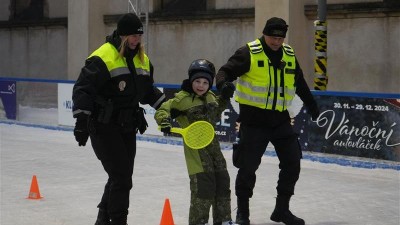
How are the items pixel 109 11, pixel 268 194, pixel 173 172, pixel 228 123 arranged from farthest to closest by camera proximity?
1. pixel 109 11
2. pixel 228 123
3. pixel 173 172
4. pixel 268 194

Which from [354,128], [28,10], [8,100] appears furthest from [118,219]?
[28,10]

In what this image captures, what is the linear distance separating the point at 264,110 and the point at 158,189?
9.90ft

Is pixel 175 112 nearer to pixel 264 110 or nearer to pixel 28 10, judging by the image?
pixel 264 110

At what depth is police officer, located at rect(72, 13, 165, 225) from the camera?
20.8 ft

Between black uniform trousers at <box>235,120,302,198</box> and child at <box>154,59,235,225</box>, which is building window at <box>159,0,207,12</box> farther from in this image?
child at <box>154,59,235,225</box>

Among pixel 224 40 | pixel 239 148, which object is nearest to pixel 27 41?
pixel 224 40

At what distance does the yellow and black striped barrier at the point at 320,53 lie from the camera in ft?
54.1

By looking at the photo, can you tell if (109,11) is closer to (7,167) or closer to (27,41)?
(27,41)

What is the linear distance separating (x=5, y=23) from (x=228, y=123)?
61.8 feet

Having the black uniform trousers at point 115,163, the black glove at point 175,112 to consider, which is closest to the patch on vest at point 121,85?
the black uniform trousers at point 115,163

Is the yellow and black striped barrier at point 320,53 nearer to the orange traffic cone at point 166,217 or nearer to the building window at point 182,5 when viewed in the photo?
the building window at point 182,5

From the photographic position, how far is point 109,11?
27.2m

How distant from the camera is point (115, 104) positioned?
643 centimetres

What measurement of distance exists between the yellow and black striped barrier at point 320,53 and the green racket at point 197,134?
1011 cm
